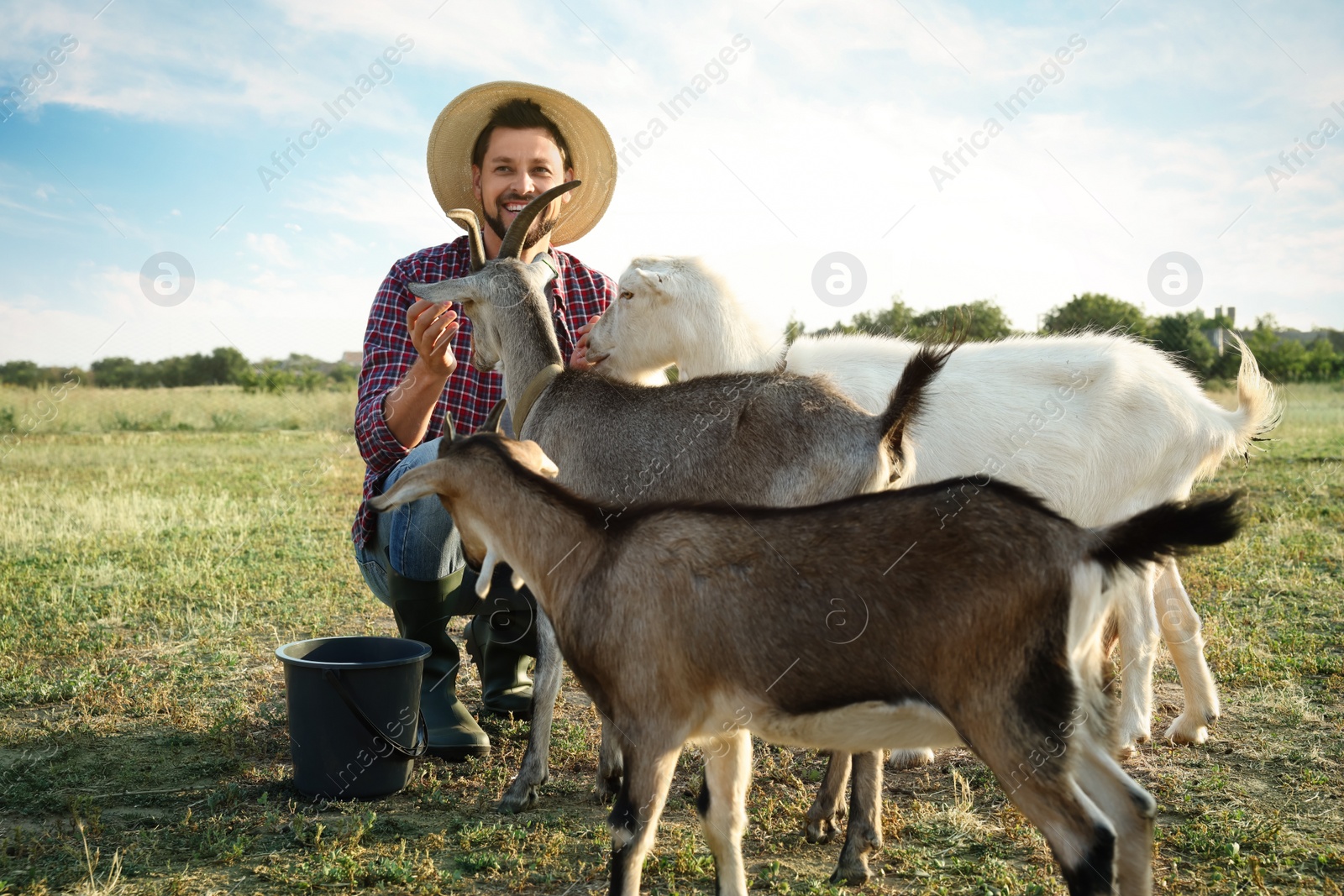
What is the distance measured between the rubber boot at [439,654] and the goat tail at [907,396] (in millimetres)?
2446

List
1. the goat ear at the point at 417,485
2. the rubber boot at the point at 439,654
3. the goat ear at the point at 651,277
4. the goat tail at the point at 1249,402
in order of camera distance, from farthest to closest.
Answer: the goat tail at the point at 1249,402 < the rubber boot at the point at 439,654 < the goat ear at the point at 651,277 < the goat ear at the point at 417,485

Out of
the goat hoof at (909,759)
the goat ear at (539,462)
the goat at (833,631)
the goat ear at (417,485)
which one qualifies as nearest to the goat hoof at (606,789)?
the goat at (833,631)

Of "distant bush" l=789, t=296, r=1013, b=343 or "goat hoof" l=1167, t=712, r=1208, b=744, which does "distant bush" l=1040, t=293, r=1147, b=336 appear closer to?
"distant bush" l=789, t=296, r=1013, b=343

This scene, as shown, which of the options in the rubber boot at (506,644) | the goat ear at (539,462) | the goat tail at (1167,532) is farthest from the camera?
→ the rubber boot at (506,644)

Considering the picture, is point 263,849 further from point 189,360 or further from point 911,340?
point 189,360

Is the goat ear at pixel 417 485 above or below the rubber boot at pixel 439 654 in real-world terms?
above

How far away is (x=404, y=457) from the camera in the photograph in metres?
5.05

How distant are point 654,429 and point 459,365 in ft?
6.71

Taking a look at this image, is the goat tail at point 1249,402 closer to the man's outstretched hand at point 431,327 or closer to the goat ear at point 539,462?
the goat ear at point 539,462

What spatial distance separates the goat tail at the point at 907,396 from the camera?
3545 millimetres

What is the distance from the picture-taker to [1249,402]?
5.08 meters

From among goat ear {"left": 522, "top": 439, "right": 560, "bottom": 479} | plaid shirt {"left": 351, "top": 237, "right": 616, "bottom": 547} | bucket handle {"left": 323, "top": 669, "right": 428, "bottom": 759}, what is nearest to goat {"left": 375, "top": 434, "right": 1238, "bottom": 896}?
goat ear {"left": 522, "top": 439, "right": 560, "bottom": 479}

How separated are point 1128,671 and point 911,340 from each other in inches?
87.7

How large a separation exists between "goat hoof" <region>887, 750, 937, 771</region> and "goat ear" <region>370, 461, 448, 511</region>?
8.91 feet
